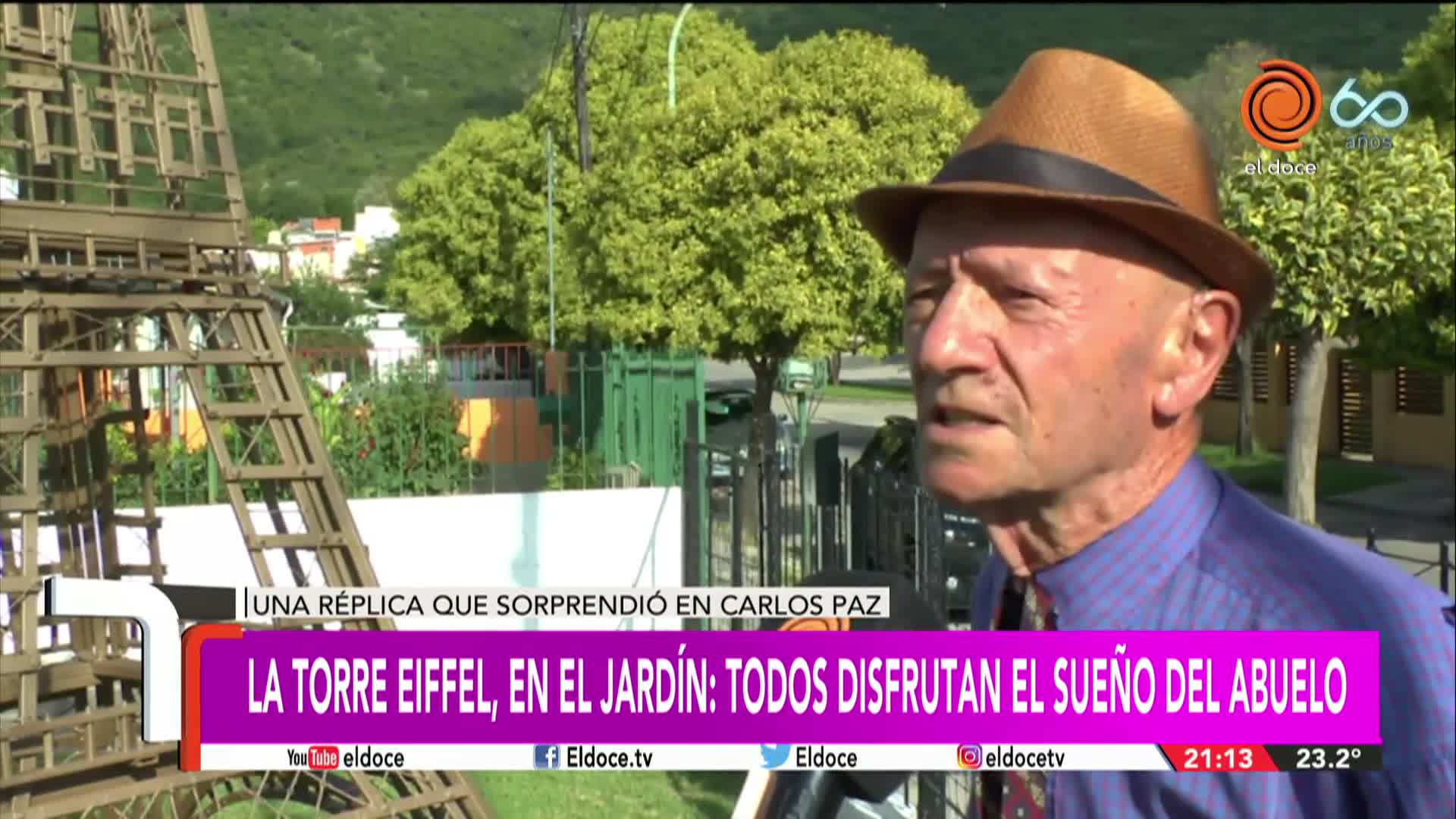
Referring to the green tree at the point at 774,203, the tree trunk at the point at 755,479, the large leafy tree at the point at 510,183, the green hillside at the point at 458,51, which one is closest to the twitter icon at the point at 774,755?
the tree trunk at the point at 755,479

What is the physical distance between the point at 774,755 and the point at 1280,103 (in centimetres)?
267

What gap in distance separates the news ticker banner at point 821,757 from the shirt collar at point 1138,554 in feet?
0.58

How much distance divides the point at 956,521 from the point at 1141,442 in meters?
5.74

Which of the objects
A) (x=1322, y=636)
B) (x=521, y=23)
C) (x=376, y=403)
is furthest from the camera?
(x=521, y=23)

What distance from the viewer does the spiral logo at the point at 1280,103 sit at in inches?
153

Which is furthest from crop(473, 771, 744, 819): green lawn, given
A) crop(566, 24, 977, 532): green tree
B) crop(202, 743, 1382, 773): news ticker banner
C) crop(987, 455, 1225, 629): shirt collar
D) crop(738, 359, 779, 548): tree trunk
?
crop(987, 455, 1225, 629): shirt collar

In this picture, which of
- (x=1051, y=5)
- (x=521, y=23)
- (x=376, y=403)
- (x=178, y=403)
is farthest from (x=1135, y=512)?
(x=1051, y=5)

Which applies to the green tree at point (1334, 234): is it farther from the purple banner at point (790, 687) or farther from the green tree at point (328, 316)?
the green tree at point (328, 316)

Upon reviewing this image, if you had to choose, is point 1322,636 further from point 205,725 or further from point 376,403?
point 376,403

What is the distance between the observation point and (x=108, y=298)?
6703 mm

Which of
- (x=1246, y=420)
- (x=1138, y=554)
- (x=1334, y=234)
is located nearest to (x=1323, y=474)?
(x=1246, y=420)

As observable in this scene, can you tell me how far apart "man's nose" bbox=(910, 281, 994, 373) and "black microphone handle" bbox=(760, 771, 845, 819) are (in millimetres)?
704

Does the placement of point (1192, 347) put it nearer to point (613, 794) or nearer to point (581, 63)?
point (613, 794)

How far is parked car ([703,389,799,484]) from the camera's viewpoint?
10.1m
